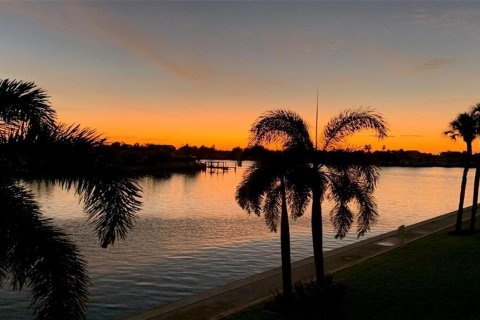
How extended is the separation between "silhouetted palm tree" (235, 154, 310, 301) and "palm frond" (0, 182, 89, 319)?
24.7 feet

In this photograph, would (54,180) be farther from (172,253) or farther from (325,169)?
(172,253)

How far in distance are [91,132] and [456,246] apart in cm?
2104

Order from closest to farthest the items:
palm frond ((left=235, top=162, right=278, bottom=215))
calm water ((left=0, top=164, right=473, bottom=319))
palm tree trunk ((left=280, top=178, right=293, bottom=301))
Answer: palm frond ((left=235, top=162, right=278, bottom=215))
palm tree trunk ((left=280, top=178, right=293, bottom=301))
calm water ((left=0, top=164, right=473, bottom=319))

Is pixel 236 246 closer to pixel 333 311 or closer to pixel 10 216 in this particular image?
pixel 333 311

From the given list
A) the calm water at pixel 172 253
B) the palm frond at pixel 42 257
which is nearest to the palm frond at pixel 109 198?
the palm frond at pixel 42 257

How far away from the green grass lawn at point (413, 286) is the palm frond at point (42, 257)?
752 cm

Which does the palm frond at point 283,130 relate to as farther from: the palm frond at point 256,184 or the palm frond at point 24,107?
the palm frond at point 24,107

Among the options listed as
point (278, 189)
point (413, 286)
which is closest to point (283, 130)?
point (278, 189)

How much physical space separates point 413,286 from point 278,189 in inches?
234

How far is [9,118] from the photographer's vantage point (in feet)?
22.8

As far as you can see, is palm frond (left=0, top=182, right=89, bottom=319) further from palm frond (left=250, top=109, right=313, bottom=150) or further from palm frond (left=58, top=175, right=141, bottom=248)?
palm frond (left=250, top=109, right=313, bottom=150)

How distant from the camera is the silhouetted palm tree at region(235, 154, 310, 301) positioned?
44.9 feet

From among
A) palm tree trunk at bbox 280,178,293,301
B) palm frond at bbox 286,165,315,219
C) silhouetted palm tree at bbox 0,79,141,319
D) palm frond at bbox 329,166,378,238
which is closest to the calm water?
silhouetted palm tree at bbox 0,79,141,319

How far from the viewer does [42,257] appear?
6.56m
